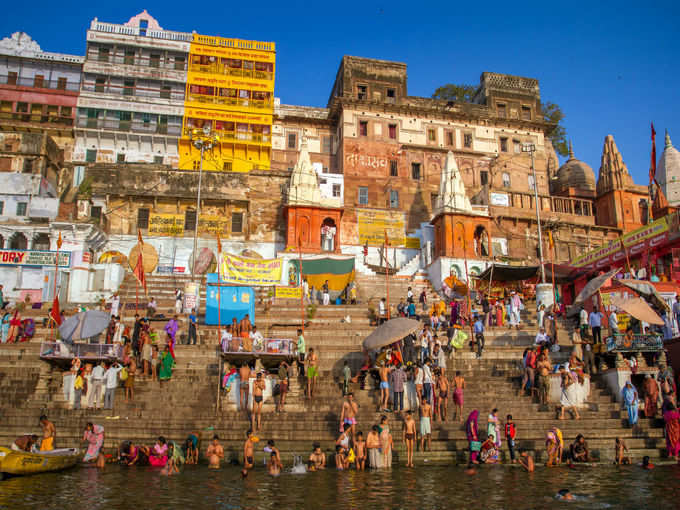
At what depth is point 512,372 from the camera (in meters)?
15.7

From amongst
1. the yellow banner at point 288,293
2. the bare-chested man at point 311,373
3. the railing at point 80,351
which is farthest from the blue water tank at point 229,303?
the bare-chested man at point 311,373

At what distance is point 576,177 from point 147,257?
95.2 ft

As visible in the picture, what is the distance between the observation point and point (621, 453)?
1224cm

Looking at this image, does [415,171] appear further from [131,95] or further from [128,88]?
[128,88]

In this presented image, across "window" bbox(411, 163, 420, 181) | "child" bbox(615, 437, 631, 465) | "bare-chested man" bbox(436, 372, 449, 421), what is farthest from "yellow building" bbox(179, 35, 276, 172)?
"child" bbox(615, 437, 631, 465)

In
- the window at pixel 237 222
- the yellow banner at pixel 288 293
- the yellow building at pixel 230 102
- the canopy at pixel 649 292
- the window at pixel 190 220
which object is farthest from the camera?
the yellow building at pixel 230 102

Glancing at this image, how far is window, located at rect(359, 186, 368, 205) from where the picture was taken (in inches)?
1463

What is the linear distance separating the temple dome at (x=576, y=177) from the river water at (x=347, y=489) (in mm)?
32006

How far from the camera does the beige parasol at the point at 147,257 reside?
30.2 meters

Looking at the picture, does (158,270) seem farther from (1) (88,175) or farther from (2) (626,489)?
(2) (626,489)

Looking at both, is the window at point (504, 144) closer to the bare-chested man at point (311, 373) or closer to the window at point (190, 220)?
the window at point (190, 220)

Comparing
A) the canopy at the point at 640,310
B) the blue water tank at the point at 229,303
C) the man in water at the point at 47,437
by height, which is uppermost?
the blue water tank at the point at 229,303

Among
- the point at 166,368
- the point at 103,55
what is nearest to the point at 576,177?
the point at 103,55

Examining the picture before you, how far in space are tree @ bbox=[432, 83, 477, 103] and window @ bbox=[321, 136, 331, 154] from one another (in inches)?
523
